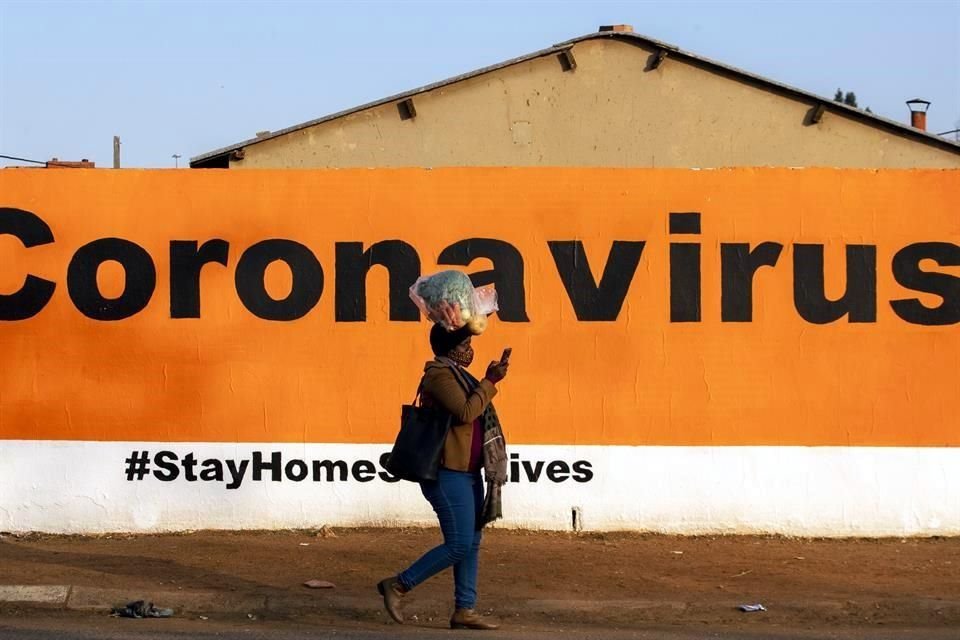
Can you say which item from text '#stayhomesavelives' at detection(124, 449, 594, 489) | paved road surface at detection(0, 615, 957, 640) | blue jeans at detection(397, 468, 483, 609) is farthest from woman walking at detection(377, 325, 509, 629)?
text '#stayhomesavelives' at detection(124, 449, 594, 489)

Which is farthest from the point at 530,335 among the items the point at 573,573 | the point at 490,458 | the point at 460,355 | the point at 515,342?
the point at 490,458

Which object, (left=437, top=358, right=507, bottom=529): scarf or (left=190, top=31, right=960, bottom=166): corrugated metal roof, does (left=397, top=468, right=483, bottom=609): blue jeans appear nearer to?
(left=437, top=358, right=507, bottom=529): scarf

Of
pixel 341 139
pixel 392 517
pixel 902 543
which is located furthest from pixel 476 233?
pixel 341 139

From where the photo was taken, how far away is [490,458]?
7.73 meters

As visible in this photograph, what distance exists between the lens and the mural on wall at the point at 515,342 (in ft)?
35.9

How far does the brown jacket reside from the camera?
7.57 meters

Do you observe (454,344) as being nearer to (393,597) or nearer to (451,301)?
(451,301)

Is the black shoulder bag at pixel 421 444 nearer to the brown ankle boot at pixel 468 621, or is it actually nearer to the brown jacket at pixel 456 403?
the brown jacket at pixel 456 403

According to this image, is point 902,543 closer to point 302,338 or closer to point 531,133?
point 302,338

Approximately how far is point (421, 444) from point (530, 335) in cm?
350

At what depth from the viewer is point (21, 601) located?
8836mm

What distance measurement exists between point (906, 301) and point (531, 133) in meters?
12.5

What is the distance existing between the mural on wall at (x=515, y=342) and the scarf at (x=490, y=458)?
10.3 ft

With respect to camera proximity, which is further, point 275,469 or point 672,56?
point 672,56
